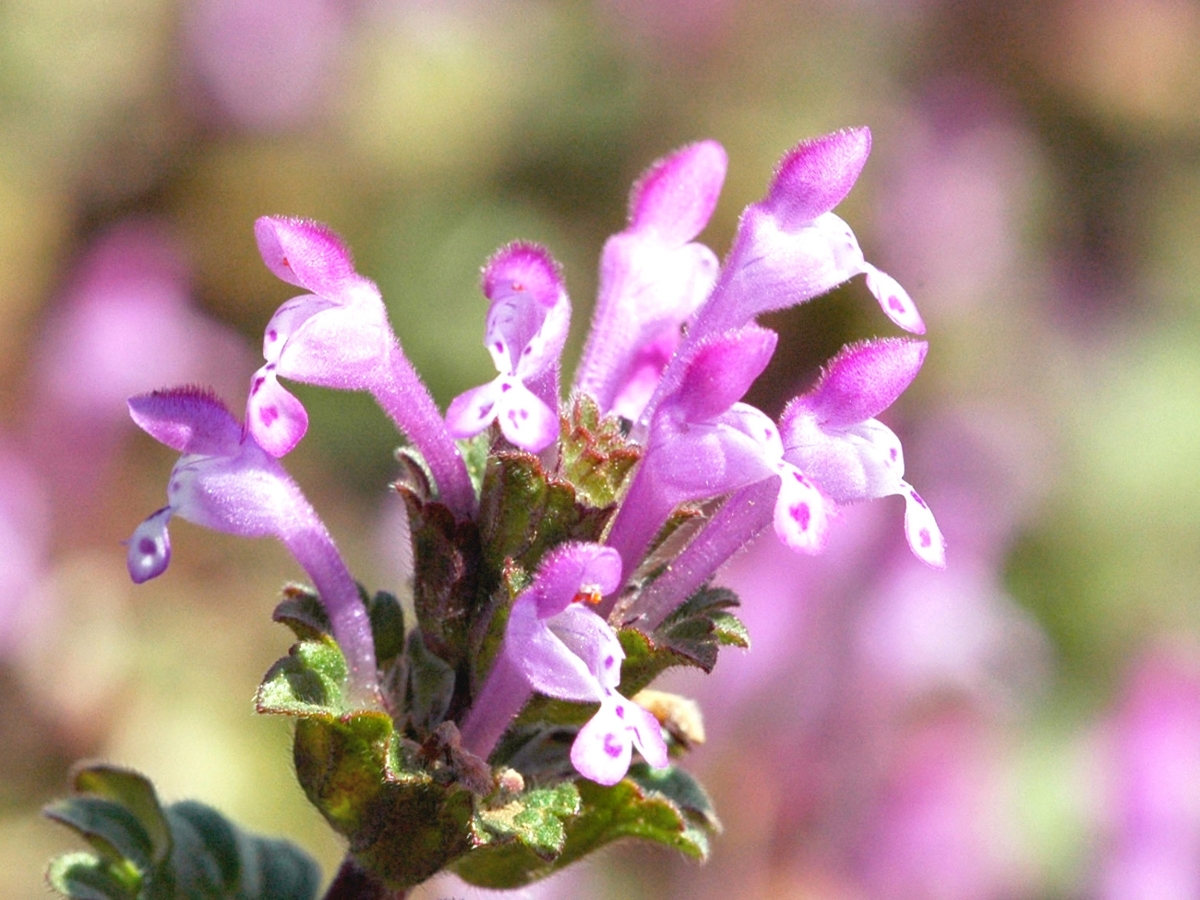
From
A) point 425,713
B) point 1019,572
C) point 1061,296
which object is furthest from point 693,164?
point 1061,296

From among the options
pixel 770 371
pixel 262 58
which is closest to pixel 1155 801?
pixel 770 371

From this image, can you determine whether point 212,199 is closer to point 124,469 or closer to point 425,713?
point 124,469

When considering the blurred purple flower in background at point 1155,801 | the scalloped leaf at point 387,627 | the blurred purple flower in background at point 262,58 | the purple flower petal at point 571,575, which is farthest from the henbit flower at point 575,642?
the blurred purple flower in background at point 262,58

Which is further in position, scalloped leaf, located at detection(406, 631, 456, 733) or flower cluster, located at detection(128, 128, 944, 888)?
scalloped leaf, located at detection(406, 631, 456, 733)

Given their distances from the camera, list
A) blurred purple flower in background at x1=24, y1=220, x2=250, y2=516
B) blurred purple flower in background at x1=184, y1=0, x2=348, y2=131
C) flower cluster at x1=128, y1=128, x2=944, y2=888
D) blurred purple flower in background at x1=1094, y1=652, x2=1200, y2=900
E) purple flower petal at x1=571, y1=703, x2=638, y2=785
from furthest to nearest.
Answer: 1. blurred purple flower in background at x1=184, y1=0, x2=348, y2=131
2. blurred purple flower in background at x1=24, y1=220, x2=250, y2=516
3. blurred purple flower in background at x1=1094, y1=652, x2=1200, y2=900
4. flower cluster at x1=128, y1=128, x2=944, y2=888
5. purple flower petal at x1=571, y1=703, x2=638, y2=785

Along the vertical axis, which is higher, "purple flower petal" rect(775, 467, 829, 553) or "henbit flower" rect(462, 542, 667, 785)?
"purple flower petal" rect(775, 467, 829, 553)

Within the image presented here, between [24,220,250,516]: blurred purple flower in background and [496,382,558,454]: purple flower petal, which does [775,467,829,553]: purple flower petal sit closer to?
[496,382,558,454]: purple flower petal

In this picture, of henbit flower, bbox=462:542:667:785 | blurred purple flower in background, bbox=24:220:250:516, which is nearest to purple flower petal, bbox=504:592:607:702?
henbit flower, bbox=462:542:667:785
